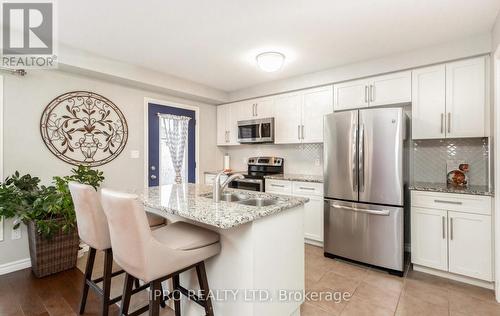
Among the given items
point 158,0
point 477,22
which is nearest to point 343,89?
point 477,22

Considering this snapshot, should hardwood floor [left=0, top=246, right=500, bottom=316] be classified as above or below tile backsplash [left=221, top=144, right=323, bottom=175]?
below

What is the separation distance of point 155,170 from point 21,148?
5.34ft

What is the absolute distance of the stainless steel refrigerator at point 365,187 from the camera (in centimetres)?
260

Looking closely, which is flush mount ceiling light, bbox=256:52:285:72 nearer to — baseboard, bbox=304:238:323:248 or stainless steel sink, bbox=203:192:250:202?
stainless steel sink, bbox=203:192:250:202

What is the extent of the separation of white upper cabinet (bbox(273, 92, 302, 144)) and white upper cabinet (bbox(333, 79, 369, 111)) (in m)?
0.59

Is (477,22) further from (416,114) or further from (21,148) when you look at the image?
(21,148)

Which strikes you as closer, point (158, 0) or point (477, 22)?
point (158, 0)

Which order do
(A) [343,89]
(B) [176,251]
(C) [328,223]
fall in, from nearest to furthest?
(B) [176,251] → (C) [328,223] → (A) [343,89]

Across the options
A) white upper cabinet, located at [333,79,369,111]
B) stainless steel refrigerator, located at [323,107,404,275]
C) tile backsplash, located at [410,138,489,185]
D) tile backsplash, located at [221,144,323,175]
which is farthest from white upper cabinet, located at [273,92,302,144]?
tile backsplash, located at [410,138,489,185]

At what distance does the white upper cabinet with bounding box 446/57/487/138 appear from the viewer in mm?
2518

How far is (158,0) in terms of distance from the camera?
6.49 feet

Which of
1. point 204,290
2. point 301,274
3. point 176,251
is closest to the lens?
point 176,251

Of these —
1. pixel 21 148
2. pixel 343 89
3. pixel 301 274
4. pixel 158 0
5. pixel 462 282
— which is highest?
pixel 158 0

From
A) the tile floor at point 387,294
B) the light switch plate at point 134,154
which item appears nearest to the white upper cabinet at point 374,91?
the tile floor at point 387,294
